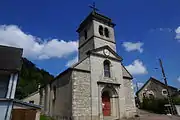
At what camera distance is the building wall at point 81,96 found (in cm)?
1372

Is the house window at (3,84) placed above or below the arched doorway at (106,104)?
above

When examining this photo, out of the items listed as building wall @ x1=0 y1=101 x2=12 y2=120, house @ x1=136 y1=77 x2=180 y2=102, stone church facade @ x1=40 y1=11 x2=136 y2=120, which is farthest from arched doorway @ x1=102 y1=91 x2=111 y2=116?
house @ x1=136 y1=77 x2=180 y2=102

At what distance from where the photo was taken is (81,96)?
14.4 m

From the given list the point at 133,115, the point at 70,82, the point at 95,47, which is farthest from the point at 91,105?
the point at 95,47

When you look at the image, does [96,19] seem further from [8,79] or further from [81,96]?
[8,79]

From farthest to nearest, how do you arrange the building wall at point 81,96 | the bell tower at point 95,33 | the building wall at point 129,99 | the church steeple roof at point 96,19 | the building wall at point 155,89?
the building wall at point 155,89, the church steeple roof at point 96,19, the bell tower at point 95,33, the building wall at point 129,99, the building wall at point 81,96

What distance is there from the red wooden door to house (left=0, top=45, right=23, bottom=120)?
31.6ft

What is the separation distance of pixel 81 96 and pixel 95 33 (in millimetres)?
8091

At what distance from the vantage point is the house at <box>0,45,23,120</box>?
27.0 ft

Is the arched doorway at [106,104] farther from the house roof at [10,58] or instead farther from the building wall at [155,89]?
the building wall at [155,89]

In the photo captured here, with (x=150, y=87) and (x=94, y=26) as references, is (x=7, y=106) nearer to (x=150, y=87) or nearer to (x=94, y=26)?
(x=94, y=26)

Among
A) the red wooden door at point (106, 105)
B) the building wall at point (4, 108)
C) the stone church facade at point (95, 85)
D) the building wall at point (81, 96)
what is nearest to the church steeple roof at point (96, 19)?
the stone church facade at point (95, 85)

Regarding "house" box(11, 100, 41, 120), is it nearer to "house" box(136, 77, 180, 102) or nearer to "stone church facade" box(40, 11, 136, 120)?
"stone church facade" box(40, 11, 136, 120)

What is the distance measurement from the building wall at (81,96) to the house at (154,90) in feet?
66.2
